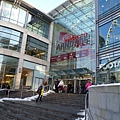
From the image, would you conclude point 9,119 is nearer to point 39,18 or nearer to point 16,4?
point 16,4

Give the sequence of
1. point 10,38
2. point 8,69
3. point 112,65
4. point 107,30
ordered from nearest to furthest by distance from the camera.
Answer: point 112,65, point 107,30, point 8,69, point 10,38

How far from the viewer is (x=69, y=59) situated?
25750mm

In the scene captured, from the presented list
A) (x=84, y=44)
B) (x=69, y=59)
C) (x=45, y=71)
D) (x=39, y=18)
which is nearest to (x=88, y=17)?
(x=84, y=44)

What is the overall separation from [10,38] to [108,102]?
22046mm

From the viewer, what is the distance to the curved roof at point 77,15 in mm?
25308

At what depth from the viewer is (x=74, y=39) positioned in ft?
85.8

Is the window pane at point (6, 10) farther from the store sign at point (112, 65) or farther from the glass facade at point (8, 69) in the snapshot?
the store sign at point (112, 65)

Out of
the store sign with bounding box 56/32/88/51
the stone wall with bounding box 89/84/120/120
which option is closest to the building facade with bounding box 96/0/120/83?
the store sign with bounding box 56/32/88/51

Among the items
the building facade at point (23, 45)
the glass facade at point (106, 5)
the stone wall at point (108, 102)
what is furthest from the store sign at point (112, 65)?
the building facade at point (23, 45)

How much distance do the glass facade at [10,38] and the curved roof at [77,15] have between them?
9110mm

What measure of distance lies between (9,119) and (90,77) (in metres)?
15.0

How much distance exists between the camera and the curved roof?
2531 centimetres

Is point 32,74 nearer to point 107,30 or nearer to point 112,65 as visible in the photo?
point 107,30

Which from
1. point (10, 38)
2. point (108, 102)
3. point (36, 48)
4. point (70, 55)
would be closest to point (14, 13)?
point (10, 38)
